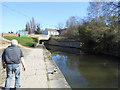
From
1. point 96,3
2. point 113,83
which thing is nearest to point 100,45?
point 96,3

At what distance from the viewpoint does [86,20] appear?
2602 cm

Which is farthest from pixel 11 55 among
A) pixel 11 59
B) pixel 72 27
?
pixel 72 27

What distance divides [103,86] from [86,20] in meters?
→ 19.7

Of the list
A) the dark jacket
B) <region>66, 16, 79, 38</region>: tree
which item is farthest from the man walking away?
<region>66, 16, 79, 38</region>: tree

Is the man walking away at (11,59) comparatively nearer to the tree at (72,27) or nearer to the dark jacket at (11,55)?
the dark jacket at (11,55)

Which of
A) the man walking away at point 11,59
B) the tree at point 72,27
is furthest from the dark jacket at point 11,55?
the tree at point 72,27

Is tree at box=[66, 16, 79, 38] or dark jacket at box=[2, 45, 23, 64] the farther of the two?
tree at box=[66, 16, 79, 38]

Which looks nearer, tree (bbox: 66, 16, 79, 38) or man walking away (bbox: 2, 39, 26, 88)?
man walking away (bbox: 2, 39, 26, 88)

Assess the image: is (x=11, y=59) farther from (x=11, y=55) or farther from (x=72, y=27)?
(x=72, y=27)

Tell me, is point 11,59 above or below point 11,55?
below

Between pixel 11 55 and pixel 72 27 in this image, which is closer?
pixel 11 55

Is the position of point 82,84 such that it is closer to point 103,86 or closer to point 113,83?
point 103,86

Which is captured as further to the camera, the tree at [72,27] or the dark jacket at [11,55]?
the tree at [72,27]

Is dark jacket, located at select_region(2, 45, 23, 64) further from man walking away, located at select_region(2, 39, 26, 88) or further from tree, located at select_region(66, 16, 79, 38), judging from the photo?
tree, located at select_region(66, 16, 79, 38)
